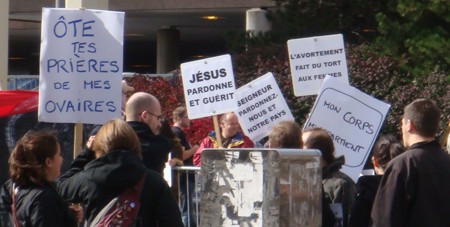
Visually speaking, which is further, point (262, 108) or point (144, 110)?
point (262, 108)

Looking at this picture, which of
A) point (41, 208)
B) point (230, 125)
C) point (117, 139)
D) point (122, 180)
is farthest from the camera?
point (230, 125)

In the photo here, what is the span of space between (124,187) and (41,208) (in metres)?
0.56

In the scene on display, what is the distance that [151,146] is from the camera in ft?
23.6

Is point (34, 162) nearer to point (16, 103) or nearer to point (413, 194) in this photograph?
point (413, 194)

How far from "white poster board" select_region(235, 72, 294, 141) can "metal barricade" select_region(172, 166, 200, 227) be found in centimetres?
121

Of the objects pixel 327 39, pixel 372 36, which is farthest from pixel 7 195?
pixel 372 36

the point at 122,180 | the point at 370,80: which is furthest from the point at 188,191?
the point at 370,80

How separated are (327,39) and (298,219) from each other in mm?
5013

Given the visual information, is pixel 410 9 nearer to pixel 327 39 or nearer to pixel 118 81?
pixel 327 39

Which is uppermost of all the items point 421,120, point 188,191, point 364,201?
point 421,120

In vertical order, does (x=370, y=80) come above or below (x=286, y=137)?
above

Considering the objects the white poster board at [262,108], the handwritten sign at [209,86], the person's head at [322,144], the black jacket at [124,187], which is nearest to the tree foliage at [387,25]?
the white poster board at [262,108]

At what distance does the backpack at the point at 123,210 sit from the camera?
6.18 metres

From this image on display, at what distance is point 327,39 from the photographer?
10727 mm
